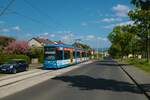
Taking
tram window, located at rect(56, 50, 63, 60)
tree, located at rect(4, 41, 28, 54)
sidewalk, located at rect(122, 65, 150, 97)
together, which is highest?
tree, located at rect(4, 41, 28, 54)

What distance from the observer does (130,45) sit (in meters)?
91.0

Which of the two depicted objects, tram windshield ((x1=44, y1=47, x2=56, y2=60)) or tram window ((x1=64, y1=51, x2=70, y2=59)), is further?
tram window ((x1=64, y1=51, x2=70, y2=59))

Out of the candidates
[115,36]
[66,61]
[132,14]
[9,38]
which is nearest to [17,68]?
[66,61]

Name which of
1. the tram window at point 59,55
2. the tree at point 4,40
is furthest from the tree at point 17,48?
the tram window at point 59,55

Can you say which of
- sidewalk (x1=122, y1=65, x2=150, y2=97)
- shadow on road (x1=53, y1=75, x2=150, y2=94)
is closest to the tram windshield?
sidewalk (x1=122, y1=65, x2=150, y2=97)

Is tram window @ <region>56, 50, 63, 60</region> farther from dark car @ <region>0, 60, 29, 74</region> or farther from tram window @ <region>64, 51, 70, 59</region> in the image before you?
dark car @ <region>0, 60, 29, 74</region>

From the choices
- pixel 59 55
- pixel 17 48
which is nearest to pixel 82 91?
pixel 59 55

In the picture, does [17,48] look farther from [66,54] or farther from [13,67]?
[13,67]

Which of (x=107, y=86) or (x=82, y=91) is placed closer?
(x=82, y=91)

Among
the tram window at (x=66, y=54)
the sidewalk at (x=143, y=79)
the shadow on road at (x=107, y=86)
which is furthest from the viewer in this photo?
the tram window at (x=66, y=54)

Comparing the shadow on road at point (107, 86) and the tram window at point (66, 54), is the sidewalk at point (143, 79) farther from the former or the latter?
the tram window at point (66, 54)

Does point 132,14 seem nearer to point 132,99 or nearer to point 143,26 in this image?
point 143,26

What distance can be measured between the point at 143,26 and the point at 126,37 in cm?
3541

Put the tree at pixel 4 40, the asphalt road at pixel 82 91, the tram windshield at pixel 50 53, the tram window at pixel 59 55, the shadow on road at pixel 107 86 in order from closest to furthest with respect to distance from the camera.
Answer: the asphalt road at pixel 82 91
the shadow on road at pixel 107 86
the tram windshield at pixel 50 53
the tram window at pixel 59 55
the tree at pixel 4 40
